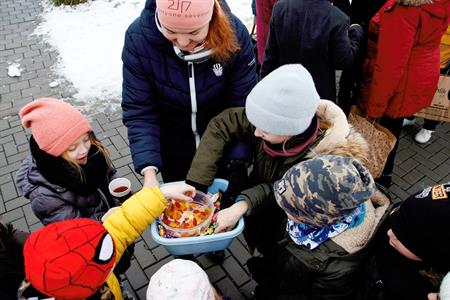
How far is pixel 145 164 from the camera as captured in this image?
2.17 metres

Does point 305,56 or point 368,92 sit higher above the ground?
point 305,56

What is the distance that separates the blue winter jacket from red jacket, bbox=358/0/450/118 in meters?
1.38

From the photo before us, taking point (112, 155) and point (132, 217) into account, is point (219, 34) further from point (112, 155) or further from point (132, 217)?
point (112, 155)

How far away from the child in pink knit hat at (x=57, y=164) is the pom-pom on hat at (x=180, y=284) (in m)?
0.75

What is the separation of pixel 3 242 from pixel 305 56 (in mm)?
2555

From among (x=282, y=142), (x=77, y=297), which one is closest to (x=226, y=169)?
(x=282, y=142)

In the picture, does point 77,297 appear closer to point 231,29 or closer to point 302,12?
point 231,29

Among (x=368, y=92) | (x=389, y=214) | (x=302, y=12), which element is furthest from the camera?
(x=368, y=92)

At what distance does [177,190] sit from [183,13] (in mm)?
947

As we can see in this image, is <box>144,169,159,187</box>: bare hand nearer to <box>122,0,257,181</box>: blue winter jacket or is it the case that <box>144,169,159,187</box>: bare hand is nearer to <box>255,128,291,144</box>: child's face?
<box>122,0,257,181</box>: blue winter jacket

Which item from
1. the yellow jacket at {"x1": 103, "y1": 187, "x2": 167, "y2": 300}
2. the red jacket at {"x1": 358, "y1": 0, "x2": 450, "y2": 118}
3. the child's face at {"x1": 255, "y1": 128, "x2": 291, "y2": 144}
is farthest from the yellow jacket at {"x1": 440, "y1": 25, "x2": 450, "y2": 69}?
the yellow jacket at {"x1": 103, "y1": 187, "x2": 167, "y2": 300}

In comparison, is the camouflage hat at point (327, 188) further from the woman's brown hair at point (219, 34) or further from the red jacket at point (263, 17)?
the red jacket at point (263, 17)

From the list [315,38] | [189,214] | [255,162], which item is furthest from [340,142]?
[315,38]

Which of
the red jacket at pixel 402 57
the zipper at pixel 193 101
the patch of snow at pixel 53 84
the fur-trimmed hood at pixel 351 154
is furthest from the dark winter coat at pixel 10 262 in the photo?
the patch of snow at pixel 53 84
